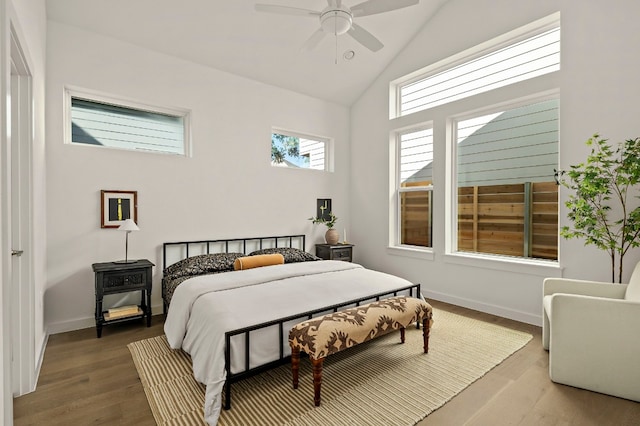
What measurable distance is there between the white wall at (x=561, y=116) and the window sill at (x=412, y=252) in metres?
0.07

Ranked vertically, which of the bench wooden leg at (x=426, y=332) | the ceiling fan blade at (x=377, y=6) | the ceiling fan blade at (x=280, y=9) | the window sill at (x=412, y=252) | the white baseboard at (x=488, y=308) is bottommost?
the white baseboard at (x=488, y=308)

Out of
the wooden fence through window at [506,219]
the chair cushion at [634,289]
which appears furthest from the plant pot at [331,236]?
Result: the chair cushion at [634,289]

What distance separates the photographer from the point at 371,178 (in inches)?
210

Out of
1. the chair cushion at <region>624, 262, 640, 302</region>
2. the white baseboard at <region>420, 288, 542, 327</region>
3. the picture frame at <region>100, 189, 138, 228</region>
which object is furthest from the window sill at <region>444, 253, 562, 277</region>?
the picture frame at <region>100, 189, 138, 228</region>

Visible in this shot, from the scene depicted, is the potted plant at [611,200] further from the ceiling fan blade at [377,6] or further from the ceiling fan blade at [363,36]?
the ceiling fan blade at [363,36]

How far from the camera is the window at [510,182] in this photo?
11.6ft

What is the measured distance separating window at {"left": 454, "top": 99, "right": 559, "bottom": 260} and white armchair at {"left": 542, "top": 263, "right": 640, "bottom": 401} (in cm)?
130

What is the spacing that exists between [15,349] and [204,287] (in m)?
1.23

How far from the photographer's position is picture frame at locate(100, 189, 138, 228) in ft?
11.3

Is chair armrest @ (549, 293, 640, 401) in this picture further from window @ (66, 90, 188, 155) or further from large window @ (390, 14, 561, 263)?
window @ (66, 90, 188, 155)

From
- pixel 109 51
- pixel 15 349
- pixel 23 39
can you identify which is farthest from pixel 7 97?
pixel 109 51

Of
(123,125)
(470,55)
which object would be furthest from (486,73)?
(123,125)

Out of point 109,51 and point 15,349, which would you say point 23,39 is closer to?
point 109,51

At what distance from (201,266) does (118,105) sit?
2.08 metres
